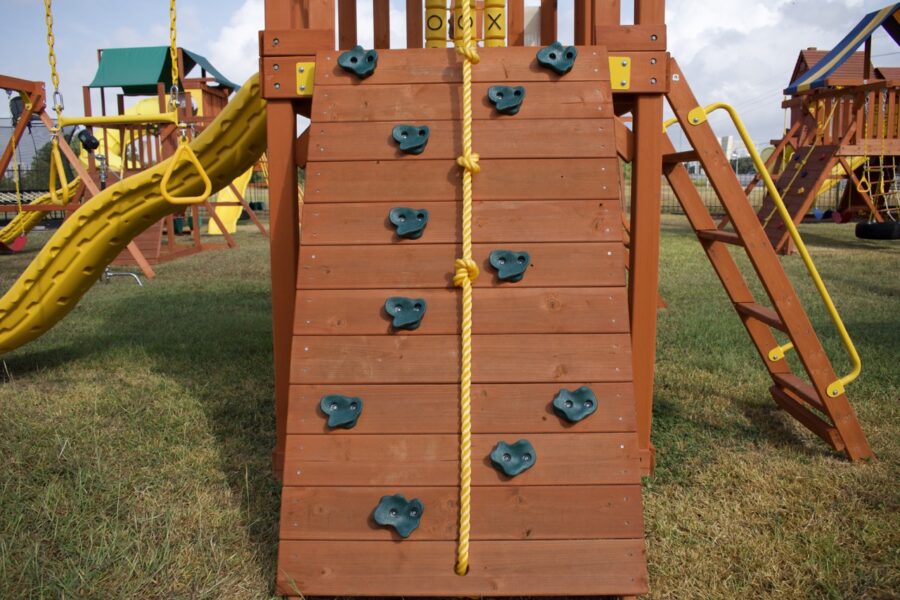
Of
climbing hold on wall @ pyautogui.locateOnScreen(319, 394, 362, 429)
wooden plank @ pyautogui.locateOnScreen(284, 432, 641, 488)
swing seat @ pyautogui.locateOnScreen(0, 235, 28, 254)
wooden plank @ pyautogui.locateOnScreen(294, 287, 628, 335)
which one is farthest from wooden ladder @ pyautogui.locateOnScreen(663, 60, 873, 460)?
swing seat @ pyautogui.locateOnScreen(0, 235, 28, 254)

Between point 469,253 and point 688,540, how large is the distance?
4.36 feet

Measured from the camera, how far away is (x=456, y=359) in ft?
8.49

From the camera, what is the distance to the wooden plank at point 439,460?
2.45m

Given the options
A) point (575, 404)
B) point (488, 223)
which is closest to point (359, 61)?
point (488, 223)

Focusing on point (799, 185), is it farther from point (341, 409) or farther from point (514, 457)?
point (341, 409)

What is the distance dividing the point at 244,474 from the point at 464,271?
155 centimetres

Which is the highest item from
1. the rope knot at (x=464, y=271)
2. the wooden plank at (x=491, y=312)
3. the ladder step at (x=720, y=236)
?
the rope knot at (x=464, y=271)

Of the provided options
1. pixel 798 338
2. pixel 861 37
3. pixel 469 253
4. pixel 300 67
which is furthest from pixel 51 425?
pixel 861 37

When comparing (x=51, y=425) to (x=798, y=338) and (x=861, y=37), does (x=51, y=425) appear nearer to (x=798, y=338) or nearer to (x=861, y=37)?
(x=798, y=338)

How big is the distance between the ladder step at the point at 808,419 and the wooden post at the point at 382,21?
2773 mm

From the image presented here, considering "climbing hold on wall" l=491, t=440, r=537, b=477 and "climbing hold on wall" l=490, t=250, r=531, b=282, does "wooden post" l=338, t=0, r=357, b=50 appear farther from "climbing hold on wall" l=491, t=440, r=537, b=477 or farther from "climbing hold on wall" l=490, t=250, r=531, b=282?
"climbing hold on wall" l=491, t=440, r=537, b=477

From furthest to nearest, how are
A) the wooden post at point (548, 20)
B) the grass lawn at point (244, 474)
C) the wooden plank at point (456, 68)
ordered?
the wooden post at point (548, 20), the wooden plank at point (456, 68), the grass lawn at point (244, 474)

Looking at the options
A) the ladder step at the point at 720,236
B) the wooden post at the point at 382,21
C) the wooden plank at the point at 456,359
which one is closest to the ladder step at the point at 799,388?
the ladder step at the point at 720,236

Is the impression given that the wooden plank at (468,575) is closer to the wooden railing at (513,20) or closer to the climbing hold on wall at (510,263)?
the climbing hold on wall at (510,263)
